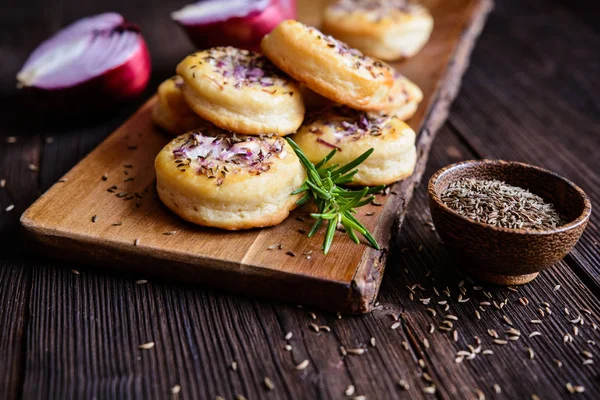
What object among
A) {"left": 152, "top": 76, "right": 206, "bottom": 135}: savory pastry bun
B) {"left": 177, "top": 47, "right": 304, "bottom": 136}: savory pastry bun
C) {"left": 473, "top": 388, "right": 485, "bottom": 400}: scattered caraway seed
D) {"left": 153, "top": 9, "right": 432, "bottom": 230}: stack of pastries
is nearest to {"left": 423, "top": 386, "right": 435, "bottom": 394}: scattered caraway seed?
{"left": 473, "top": 388, "right": 485, "bottom": 400}: scattered caraway seed

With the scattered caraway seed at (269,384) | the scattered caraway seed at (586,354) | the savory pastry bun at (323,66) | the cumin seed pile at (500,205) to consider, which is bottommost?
the scattered caraway seed at (269,384)

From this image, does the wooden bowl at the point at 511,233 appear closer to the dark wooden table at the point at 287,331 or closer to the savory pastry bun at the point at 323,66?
the dark wooden table at the point at 287,331

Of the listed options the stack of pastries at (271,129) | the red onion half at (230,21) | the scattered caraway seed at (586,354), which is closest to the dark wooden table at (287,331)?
the scattered caraway seed at (586,354)

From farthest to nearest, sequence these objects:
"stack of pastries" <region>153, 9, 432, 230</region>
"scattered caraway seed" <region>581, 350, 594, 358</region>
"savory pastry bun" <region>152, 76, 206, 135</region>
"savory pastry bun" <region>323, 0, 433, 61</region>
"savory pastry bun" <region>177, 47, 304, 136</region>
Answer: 1. "savory pastry bun" <region>323, 0, 433, 61</region>
2. "savory pastry bun" <region>152, 76, 206, 135</region>
3. "savory pastry bun" <region>177, 47, 304, 136</region>
4. "stack of pastries" <region>153, 9, 432, 230</region>
5. "scattered caraway seed" <region>581, 350, 594, 358</region>

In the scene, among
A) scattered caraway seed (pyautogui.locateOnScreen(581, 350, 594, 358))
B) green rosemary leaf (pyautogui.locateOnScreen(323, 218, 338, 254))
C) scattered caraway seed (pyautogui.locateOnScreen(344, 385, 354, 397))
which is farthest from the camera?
green rosemary leaf (pyautogui.locateOnScreen(323, 218, 338, 254))

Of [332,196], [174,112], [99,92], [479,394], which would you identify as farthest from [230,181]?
[99,92]

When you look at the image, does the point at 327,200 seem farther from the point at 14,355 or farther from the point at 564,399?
the point at 14,355

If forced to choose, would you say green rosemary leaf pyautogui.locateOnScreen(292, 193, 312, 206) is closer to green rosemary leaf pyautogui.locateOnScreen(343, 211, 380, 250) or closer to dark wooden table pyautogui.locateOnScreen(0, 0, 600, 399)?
green rosemary leaf pyautogui.locateOnScreen(343, 211, 380, 250)

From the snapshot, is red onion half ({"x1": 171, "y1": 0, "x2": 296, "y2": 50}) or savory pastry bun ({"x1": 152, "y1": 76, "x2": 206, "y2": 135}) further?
red onion half ({"x1": 171, "y1": 0, "x2": 296, "y2": 50})
